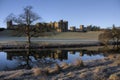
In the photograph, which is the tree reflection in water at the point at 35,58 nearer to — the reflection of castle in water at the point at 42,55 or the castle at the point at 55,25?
the reflection of castle in water at the point at 42,55

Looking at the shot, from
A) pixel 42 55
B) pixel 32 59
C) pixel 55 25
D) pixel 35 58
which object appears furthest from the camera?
pixel 55 25

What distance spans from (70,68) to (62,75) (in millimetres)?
1761

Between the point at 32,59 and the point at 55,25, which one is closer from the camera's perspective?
the point at 32,59

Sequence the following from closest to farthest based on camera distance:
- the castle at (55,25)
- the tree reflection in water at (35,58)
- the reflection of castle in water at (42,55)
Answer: the tree reflection in water at (35,58), the reflection of castle in water at (42,55), the castle at (55,25)

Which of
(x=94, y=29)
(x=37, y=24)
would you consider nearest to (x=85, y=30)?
(x=94, y=29)

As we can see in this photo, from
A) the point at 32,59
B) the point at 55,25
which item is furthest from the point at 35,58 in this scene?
the point at 55,25

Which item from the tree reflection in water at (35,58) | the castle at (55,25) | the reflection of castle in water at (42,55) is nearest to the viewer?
the tree reflection in water at (35,58)

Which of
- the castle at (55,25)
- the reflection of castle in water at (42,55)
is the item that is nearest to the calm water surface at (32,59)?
the reflection of castle in water at (42,55)

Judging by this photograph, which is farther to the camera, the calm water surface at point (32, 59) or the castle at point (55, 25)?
the castle at point (55, 25)

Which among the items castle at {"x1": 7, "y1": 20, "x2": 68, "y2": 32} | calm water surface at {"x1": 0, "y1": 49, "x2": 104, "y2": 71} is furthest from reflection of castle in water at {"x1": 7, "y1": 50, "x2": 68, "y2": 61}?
castle at {"x1": 7, "y1": 20, "x2": 68, "y2": 32}

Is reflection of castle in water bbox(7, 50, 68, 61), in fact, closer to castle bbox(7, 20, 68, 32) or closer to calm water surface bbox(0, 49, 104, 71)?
calm water surface bbox(0, 49, 104, 71)

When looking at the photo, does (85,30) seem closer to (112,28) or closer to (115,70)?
(112,28)

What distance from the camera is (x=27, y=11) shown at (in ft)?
150

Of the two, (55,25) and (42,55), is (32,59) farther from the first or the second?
(55,25)
